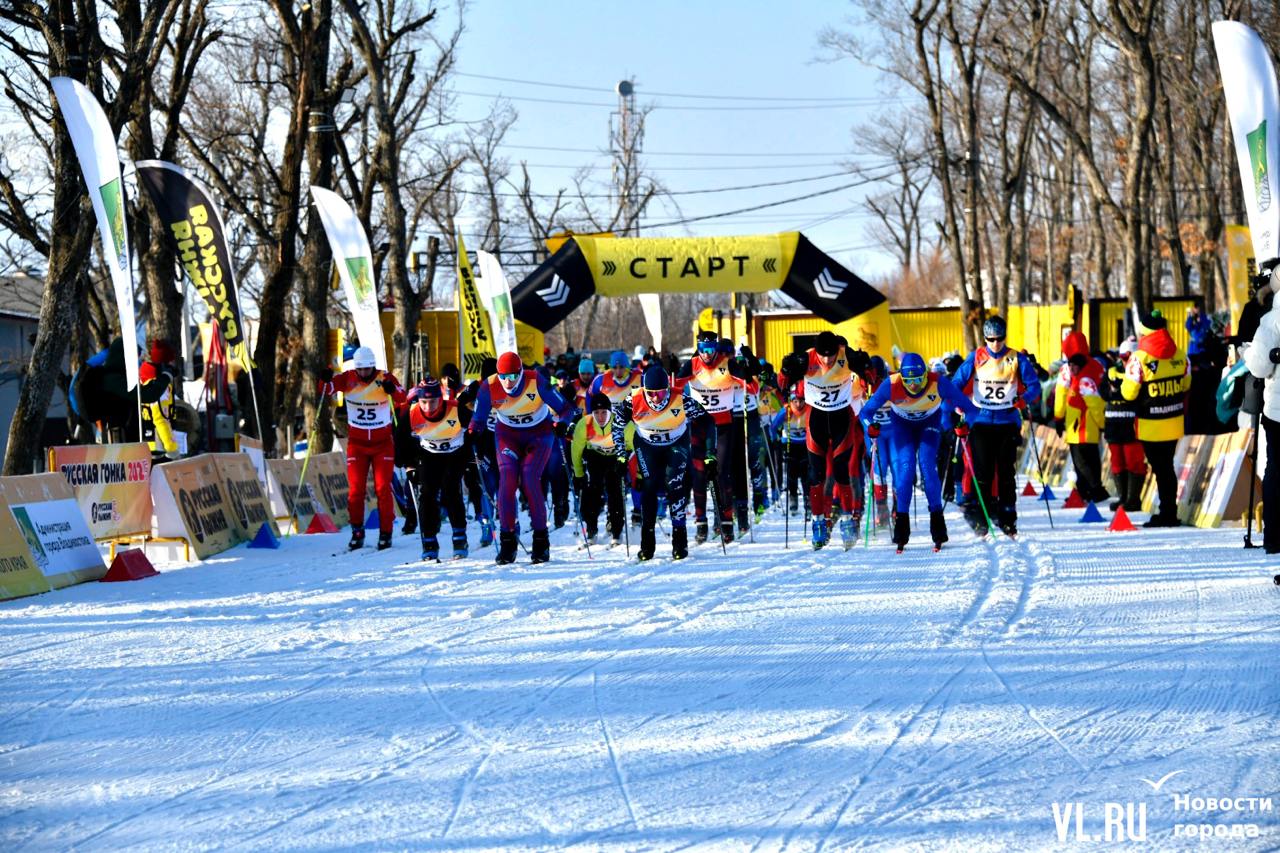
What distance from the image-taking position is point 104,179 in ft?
52.1

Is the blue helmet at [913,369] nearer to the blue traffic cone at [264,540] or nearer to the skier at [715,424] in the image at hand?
the skier at [715,424]

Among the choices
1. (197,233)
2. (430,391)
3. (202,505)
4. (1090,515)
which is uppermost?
(197,233)

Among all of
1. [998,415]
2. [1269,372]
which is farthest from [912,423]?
[1269,372]

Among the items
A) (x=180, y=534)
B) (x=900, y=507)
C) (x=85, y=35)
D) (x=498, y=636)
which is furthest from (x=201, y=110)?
(x=498, y=636)

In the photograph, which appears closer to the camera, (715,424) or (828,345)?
(828,345)

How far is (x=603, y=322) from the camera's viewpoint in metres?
111

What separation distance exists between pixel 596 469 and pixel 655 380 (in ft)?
8.74

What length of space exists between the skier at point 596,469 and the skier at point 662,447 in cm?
196

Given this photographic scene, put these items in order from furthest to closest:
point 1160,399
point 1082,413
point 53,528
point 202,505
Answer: point 1082,413
point 1160,399
point 202,505
point 53,528

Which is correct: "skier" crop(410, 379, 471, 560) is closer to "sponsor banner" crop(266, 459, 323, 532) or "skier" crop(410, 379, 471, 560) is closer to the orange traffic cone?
"sponsor banner" crop(266, 459, 323, 532)

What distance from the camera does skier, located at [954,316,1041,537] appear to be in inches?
595

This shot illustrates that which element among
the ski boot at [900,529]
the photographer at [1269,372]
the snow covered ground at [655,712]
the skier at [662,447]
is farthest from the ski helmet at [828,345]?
the photographer at [1269,372]

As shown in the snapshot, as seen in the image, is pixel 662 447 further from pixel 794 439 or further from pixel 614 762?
pixel 614 762

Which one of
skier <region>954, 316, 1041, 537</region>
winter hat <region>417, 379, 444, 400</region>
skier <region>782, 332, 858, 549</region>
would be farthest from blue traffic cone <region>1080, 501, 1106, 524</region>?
winter hat <region>417, 379, 444, 400</region>
